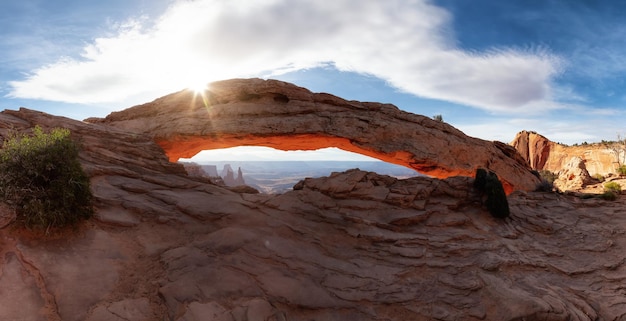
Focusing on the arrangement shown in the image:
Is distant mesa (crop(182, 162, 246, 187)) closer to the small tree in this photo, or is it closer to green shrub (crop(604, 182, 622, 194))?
green shrub (crop(604, 182, 622, 194))

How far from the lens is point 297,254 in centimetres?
1355

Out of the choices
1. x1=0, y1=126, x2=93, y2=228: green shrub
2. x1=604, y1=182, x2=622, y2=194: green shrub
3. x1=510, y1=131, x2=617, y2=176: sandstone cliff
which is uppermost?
x1=510, y1=131, x2=617, y2=176: sandstone cliff

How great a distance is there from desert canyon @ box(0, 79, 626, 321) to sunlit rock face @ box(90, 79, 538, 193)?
0.11m

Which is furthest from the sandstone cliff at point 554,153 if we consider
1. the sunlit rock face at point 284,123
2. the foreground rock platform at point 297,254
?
the foreground rock platform at point 297,254

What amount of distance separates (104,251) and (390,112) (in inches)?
784

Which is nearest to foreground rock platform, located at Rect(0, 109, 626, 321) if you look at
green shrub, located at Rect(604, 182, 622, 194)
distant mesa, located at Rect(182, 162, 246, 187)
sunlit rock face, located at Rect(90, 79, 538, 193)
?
sunlit rock face, located at Rect(90, 79, 538, 193)

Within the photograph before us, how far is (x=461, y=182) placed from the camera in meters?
20.1

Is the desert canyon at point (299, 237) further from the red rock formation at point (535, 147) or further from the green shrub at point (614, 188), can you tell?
the red rock formation at point (535, 147)

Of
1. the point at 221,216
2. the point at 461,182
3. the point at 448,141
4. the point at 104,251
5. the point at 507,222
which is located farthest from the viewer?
the point at 448,141

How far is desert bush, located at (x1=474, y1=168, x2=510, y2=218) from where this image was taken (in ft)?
61.7

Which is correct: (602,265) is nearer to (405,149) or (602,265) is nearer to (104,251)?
(405,149)

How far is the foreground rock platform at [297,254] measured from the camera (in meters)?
10.1

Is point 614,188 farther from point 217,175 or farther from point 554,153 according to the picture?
point 217,175

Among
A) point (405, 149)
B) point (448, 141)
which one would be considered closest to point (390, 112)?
point (405, 149)
